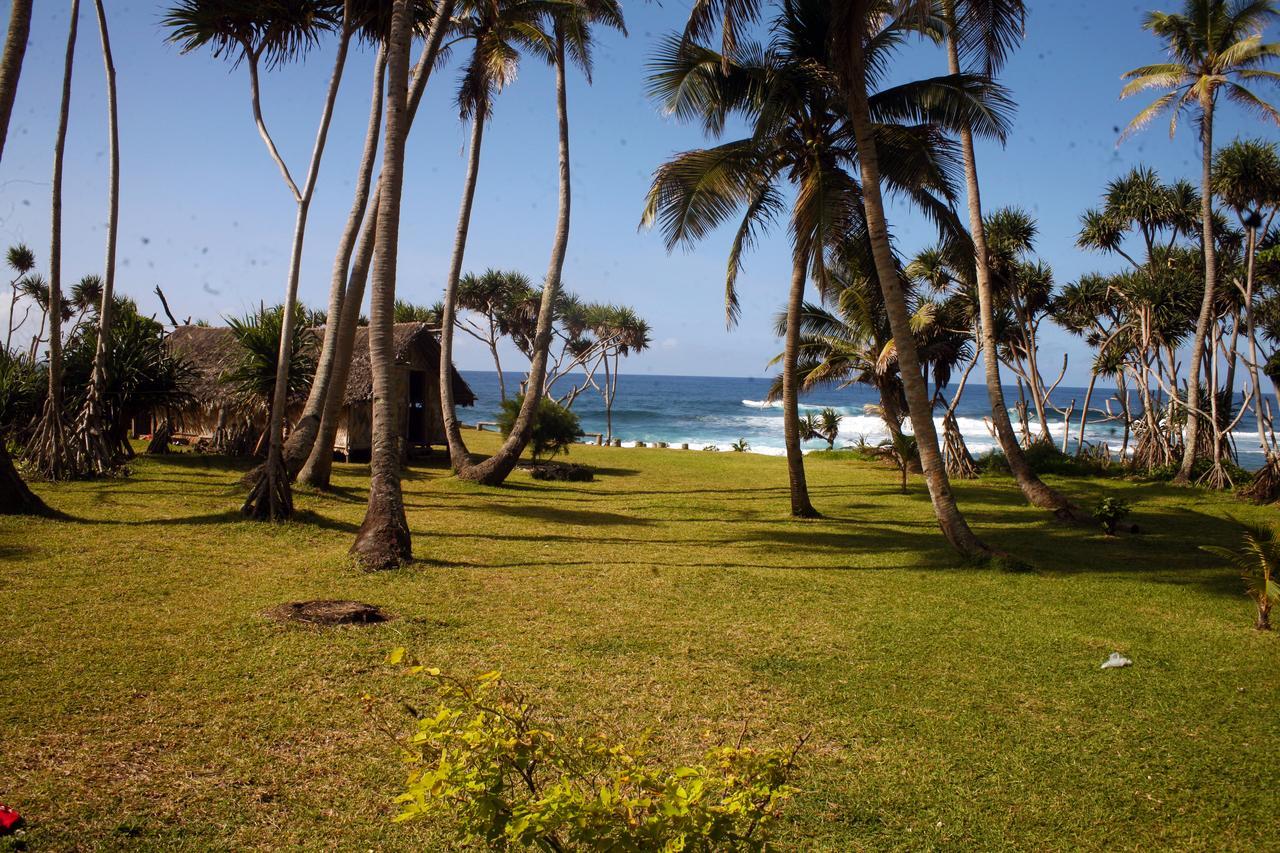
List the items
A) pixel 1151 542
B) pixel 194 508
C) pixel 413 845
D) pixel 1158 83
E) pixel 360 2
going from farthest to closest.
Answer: pixel 1158 83 → pixel 360 2 → pixel 1151 542 → pixel 194 508 → pixel 413 845

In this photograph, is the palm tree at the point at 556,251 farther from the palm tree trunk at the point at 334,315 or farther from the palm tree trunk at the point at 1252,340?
the palm tree trunk at the point at 1252,340

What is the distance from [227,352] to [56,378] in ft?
28.8

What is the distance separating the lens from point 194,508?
35.0ft

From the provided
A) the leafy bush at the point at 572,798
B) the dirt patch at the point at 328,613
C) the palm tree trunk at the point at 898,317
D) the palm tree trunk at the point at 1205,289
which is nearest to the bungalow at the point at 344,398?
the dirt patch at the point at 328,613

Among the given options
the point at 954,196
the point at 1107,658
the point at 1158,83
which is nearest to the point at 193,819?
the point at 1107,658

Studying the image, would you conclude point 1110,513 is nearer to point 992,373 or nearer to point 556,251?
point 992,373

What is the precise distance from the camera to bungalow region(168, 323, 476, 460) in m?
17.1

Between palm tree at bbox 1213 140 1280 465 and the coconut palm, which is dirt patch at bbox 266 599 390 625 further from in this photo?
palm tree at bbox 1213 140 1280 465

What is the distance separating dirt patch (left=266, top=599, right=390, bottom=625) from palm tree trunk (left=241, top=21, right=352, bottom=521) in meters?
3.93

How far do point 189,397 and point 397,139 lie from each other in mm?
9241

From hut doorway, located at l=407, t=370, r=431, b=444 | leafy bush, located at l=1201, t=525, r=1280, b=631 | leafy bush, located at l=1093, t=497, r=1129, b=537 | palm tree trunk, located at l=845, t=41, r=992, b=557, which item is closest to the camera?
leafy bush, located at l=1201, t=525, r=1280, b=631

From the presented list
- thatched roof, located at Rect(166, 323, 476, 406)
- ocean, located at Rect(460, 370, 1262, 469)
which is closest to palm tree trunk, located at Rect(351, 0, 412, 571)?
thatched roof, located at Rect(166, 323, 476, 406)

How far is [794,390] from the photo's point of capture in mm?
13234

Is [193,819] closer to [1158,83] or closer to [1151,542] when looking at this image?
[1151,542]
